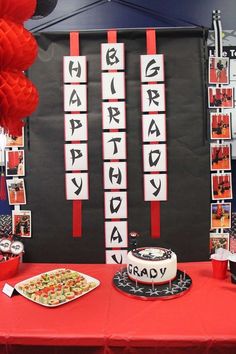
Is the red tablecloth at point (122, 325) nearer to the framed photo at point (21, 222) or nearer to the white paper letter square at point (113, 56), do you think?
the framed photo at point (21, 222)

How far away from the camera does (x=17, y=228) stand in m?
2.10

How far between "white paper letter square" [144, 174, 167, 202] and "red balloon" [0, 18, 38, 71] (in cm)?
114

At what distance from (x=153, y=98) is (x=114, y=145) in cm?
40

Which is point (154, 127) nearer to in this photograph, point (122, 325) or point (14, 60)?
point (14, 60)

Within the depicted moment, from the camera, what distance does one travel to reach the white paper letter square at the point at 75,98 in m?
2.01

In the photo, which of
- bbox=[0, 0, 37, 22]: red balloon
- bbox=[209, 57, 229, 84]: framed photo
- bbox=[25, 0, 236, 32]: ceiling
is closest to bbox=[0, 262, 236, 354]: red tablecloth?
bbox=[0, 0, 37, 22]: red balloon

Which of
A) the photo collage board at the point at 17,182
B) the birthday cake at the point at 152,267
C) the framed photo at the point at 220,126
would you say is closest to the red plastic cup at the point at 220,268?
the birthday cake at the point at 152,267

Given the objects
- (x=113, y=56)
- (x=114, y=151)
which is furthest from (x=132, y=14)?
(x=114, y=151)

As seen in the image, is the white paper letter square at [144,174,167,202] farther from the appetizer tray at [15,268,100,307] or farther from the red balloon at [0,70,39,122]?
the red balloon at [0,70,39,122]

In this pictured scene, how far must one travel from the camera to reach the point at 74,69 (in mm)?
1999

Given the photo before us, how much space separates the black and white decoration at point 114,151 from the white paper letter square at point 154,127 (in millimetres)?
138

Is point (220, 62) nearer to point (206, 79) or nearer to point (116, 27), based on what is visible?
point (206, 79)

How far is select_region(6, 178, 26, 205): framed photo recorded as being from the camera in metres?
2.08

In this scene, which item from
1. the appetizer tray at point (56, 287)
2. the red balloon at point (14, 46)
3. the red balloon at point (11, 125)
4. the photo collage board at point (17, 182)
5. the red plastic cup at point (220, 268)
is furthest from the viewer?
the photo collage board at point (17, 182)
